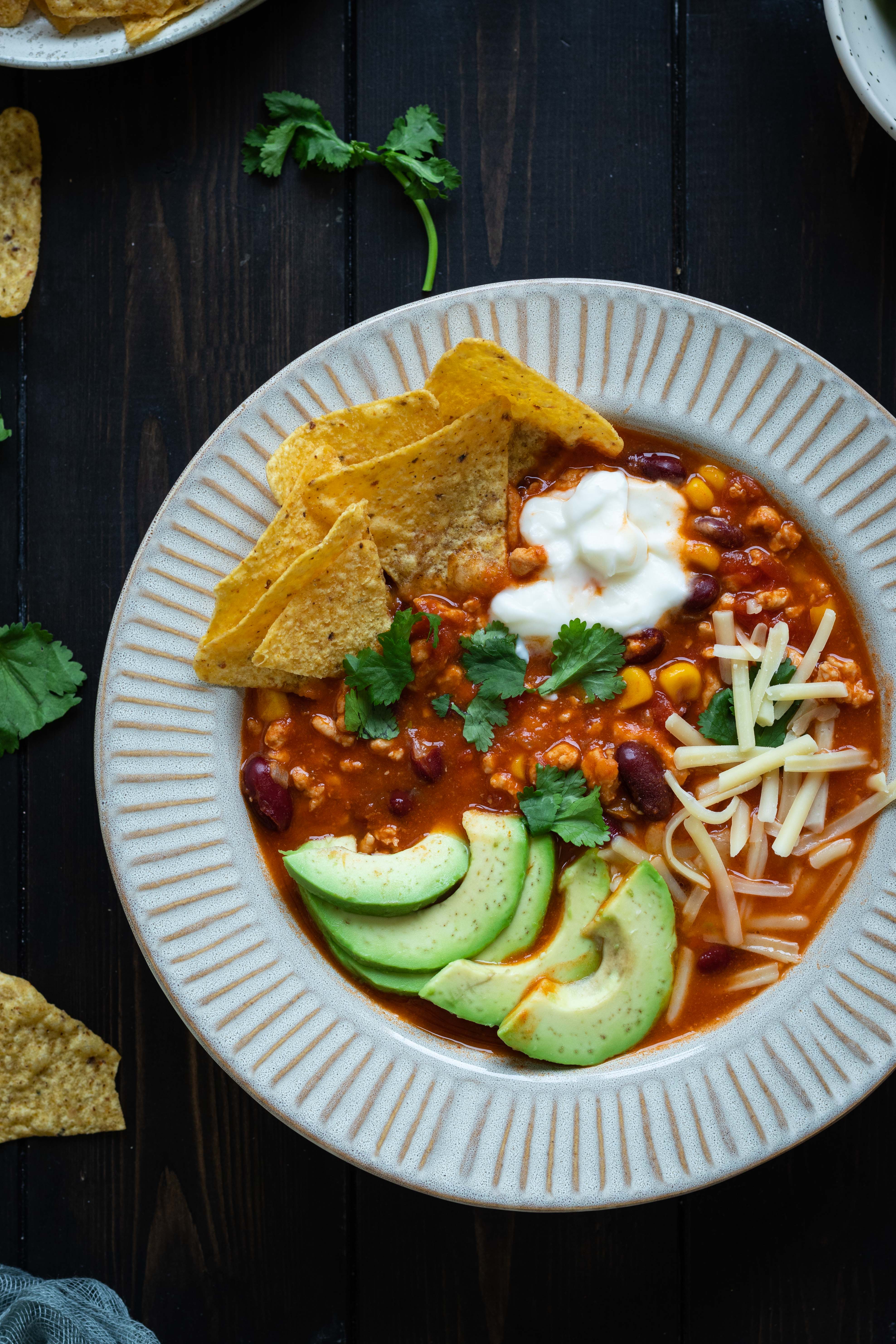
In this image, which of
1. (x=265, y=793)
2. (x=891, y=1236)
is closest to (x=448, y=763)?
(x=265, y=793)

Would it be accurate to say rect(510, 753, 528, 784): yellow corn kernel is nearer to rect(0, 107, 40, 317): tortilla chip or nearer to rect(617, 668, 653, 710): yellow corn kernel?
rect(617, 668, 653, 710): yellow corn kernel

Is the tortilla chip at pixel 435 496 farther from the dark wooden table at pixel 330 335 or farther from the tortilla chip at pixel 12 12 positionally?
the tortilla chip at pixel 12 12

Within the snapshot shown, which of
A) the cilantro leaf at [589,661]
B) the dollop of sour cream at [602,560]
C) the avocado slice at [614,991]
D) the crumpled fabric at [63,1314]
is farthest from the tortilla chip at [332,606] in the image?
the crumpled fabric at [63,1314]

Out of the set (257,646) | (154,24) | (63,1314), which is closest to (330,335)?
(154,24)

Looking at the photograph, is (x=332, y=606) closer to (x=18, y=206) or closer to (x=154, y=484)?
(x=154, y=484)

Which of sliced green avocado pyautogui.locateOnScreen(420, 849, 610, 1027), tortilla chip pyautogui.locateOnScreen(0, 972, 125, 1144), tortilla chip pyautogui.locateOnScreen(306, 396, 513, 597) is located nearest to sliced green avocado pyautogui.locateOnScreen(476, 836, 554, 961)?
sliced green avocado pyautogui.locateOnScreen(420, 849, 610, 1027)

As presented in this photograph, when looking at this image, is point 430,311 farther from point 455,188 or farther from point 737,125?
point 737,125
